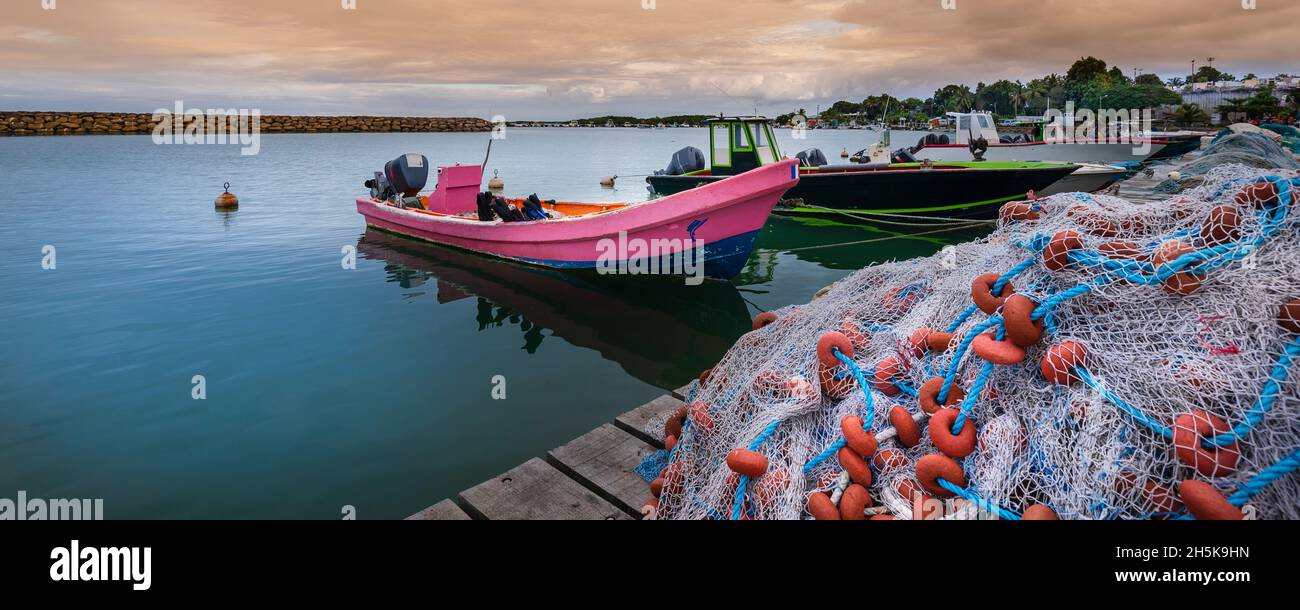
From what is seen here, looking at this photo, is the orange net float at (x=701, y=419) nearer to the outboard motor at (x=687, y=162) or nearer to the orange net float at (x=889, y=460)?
the orange net float at (x=889, y=460)

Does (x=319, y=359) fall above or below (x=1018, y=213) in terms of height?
below

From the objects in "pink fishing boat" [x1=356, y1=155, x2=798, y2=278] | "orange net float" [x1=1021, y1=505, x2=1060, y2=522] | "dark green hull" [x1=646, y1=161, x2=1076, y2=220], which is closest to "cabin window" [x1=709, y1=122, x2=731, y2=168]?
"dark green hull" [x1=646, y1=161, x2=1076, y2=220]

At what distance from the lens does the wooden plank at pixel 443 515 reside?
12.7ft

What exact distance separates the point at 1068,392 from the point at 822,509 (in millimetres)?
1134

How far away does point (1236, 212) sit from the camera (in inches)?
111

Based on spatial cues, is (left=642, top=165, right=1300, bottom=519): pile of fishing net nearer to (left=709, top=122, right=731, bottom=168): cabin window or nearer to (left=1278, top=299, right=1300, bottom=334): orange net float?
(left=1278, top=299, right=1300, bottom=334): orange net float

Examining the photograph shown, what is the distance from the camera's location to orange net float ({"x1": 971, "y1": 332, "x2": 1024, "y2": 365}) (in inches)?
112

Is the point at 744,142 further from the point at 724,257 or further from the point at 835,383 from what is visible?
the point at 835,383

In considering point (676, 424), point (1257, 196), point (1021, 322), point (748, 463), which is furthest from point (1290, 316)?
point (676, 424)

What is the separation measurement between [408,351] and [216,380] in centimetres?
222

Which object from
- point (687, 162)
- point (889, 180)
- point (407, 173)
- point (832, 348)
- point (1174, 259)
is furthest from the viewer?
point (687, 162)

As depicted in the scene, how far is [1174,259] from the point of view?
274cm

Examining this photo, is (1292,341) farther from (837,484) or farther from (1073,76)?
(1073,76)

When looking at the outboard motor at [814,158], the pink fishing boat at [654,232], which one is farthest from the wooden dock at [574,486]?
the outboard motor at [814,158]
